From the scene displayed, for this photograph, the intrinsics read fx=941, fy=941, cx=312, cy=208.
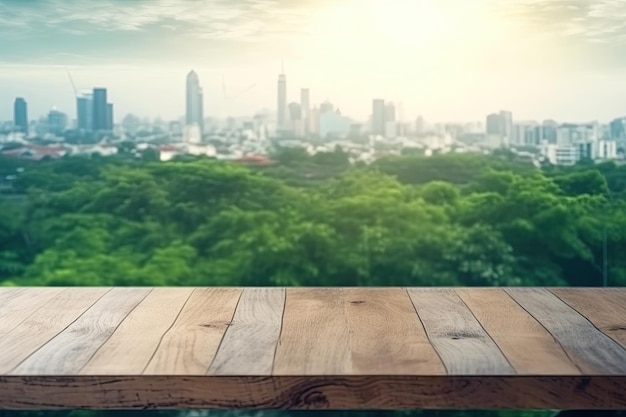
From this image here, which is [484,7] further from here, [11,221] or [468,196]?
[11,221]

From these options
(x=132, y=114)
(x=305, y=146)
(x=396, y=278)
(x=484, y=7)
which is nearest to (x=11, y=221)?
(x=132, y=114)

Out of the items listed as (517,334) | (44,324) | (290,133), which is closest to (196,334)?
(44,324)

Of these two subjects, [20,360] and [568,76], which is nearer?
[20,360]

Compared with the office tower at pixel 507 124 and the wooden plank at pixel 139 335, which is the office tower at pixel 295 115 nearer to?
the office tower at pixel 507 124

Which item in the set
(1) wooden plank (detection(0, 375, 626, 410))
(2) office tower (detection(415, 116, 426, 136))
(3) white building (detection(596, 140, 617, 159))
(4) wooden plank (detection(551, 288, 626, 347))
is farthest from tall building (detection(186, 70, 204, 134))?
(1) wooden plank (detection(0, 375, 626, 410))

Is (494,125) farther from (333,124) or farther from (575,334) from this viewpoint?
(575,334)

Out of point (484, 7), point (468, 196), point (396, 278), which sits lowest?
point (396, 278)

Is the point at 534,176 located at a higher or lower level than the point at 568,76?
lower
